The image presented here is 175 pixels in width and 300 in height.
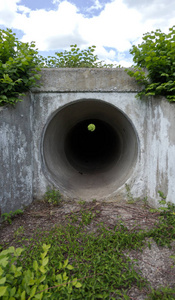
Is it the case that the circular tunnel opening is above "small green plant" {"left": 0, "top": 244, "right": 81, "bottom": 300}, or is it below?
above

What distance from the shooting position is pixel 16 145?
135 inches

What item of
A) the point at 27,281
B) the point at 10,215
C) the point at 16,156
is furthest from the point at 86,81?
the point at 27,281

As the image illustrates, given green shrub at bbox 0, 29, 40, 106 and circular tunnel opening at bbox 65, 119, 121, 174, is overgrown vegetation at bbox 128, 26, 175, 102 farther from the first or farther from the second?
A: circular tunnel opening at bbox 65, 119, 121, 174

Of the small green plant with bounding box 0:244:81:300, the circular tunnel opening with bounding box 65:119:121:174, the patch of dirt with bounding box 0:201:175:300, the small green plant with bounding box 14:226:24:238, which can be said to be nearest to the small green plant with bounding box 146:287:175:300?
the patch of dirt with bounding box 0:201:175:300

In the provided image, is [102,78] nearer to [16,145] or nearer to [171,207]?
[16,145]

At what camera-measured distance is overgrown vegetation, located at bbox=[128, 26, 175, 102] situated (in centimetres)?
320

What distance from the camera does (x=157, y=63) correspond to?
3262 mm

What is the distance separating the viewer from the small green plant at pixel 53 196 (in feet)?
12.6

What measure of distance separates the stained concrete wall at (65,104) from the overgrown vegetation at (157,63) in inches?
7.2

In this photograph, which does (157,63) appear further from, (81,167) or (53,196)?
(81,167)

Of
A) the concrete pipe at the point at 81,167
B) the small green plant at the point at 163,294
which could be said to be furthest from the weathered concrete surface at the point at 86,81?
the small green plant at the point at 163,294

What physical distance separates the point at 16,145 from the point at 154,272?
2594mm

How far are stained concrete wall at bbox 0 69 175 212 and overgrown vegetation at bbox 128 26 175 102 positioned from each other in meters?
0.18

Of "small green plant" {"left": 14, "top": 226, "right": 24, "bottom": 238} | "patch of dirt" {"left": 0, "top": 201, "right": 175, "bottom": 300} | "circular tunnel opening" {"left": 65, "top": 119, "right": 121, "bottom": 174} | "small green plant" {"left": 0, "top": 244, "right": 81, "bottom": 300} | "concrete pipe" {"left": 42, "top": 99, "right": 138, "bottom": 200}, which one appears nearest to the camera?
"small green plant" {"left": 0, "top": 244, "right": 81, "bottom": 300}
